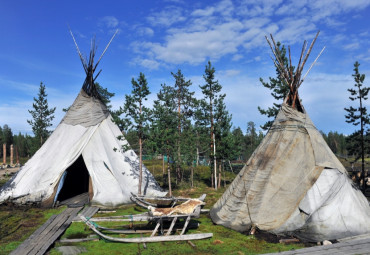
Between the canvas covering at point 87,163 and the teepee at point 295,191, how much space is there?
20.9 ft

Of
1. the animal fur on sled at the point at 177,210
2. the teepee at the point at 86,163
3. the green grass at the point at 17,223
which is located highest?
the teepee at the point at 86,163

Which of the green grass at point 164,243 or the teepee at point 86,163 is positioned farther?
the teepee at point 86,163

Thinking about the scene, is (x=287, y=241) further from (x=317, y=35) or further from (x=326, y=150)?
(x=317, y=35)

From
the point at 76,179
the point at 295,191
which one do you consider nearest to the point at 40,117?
the point at 76,179

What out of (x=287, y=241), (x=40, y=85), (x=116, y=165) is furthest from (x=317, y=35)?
(x=40, y=85)

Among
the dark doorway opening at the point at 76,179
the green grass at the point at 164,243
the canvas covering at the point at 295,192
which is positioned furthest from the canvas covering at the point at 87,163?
the canvas covering at the point at 295,192

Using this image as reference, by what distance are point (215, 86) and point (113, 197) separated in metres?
11.7

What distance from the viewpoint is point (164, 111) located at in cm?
1630

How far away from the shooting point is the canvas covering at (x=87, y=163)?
→ 14.3 m

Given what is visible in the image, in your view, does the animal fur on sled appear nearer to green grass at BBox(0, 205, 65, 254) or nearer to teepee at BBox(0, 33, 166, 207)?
green grass at BBox(0, 205, 65, 254)

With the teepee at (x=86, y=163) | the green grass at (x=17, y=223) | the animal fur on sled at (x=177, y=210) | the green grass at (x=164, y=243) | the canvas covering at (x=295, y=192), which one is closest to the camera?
the green grass at (x=164, y=243)

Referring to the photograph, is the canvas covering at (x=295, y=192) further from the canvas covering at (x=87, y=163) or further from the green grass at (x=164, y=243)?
the canvas covering at (x=87, y=163)

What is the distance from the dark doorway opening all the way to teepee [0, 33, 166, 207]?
1200mm

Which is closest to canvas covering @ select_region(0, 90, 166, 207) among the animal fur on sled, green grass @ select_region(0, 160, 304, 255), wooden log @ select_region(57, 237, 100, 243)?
green grass @ select_region(0, 160, 304, 255)
